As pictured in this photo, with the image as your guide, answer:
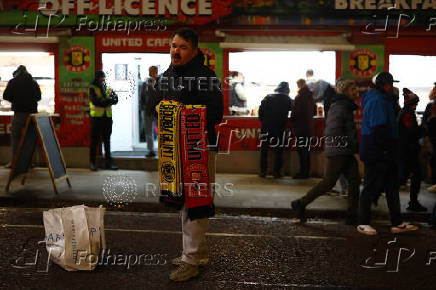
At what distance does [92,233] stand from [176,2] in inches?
290

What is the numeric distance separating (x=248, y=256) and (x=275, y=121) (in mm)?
5452

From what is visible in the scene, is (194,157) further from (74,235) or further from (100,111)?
(100,111)

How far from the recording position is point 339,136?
24.0 feet

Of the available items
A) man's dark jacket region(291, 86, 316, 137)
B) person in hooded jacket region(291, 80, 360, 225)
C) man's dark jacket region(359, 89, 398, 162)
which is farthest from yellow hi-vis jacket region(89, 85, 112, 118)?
man's dark jacket region(359, 89, 398, 162)

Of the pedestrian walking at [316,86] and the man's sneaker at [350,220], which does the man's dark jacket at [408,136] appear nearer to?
the man's sneaker at [350,220]

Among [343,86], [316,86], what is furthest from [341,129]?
[316,86]

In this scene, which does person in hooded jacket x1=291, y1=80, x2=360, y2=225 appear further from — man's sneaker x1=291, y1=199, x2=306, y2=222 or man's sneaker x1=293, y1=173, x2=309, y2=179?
man's sneaker x1=293, y1=173, x2=309, y2=179

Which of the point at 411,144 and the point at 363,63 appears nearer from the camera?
the point at 411,144

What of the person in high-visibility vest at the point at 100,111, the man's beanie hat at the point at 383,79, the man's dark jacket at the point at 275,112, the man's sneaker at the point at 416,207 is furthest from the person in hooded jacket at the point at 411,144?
the person in high-visibility vest at the point at 100,111

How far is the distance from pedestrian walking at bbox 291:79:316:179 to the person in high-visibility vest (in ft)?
12.4

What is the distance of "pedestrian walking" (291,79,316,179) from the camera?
10828 millimetres

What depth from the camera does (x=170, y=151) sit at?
478cm

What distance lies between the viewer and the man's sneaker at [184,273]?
16.1ft

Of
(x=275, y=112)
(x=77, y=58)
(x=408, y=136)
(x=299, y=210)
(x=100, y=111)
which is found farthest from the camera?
(x=77, y=58)
